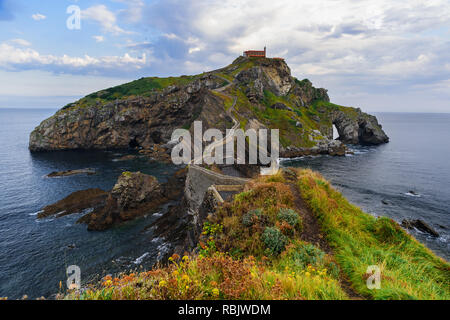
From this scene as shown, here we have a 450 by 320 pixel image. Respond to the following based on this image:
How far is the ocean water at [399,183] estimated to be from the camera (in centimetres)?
3219

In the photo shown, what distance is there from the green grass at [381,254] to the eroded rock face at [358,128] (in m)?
108

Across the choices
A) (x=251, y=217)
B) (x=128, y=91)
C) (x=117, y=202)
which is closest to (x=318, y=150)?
(x=117, y=202)

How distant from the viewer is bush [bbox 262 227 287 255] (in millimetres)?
7355

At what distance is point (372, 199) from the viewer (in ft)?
128

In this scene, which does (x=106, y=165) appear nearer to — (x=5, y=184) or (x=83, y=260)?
(x=5, y=184)

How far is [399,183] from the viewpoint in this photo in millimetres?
46656

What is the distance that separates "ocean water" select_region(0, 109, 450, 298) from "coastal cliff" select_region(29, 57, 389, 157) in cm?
1612

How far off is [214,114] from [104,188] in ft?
135

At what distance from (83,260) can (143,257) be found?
6.98 m

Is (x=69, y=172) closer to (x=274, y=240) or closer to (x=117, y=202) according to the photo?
(x=117, y=202)

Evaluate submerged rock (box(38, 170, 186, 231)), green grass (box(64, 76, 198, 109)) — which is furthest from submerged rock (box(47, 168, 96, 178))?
green grass (box(64, 76, 198, 109))

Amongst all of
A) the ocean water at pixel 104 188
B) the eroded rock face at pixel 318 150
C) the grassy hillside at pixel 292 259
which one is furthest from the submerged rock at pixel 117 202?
the eroded rock face at pixel 318 150

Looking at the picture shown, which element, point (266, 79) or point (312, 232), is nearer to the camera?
point (312, 232)
